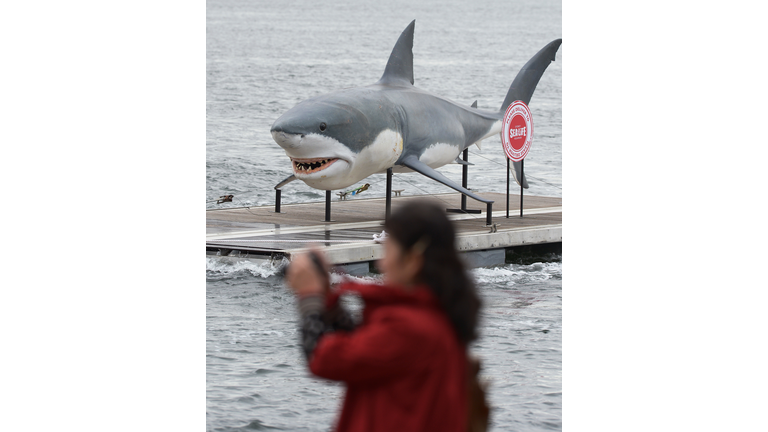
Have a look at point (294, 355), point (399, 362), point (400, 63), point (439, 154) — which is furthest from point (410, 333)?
point (400, 63)

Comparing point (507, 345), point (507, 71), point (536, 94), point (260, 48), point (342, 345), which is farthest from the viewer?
point (260, 48)

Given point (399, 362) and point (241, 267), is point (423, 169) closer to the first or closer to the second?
point (241, 267)

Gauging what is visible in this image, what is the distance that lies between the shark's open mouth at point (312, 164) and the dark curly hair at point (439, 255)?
35.5 feet

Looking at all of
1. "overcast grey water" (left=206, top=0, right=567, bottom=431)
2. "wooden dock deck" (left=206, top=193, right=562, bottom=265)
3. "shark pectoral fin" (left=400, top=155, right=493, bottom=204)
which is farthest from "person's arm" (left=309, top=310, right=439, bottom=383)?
"shark pectoral fin" (left=400, top=155, right=493, bottom=204)

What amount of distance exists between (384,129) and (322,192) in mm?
12253

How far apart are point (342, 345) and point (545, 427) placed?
5451mm

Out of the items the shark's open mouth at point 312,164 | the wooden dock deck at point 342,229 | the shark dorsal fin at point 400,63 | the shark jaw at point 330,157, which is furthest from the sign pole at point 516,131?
the shark's open mouth at point 312,164

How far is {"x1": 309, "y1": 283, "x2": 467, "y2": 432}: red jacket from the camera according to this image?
3.02 meters

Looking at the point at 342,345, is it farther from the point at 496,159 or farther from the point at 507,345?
the point at 496,159

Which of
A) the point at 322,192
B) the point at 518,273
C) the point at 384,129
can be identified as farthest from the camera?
the point at 322,192

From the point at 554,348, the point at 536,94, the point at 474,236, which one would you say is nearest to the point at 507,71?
the point at 536,94

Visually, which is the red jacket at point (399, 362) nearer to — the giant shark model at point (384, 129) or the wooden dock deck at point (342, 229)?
the wooden dock deck at point (342, 229)

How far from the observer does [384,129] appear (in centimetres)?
1449

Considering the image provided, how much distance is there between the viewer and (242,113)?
41.9 metres
